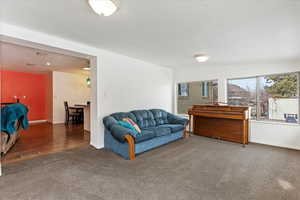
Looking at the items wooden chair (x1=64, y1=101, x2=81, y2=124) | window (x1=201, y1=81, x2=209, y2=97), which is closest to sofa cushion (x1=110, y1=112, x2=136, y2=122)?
window (x1=201, y1=81, x2=209, y2=97)

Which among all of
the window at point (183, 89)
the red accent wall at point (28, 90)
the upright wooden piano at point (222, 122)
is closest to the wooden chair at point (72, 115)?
the red accent wall at point (28, 90)

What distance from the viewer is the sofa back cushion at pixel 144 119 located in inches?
162

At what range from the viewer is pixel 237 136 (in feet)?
13.7

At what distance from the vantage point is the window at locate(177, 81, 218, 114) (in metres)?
5.14

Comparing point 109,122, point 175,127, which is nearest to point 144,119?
point 175,127

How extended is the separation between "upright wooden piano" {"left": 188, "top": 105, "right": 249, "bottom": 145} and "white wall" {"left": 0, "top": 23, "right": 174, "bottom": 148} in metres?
1.59

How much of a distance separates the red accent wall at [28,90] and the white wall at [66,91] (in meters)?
1.02

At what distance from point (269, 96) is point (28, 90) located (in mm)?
9222

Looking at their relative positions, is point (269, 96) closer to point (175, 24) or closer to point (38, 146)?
point (175, 24)

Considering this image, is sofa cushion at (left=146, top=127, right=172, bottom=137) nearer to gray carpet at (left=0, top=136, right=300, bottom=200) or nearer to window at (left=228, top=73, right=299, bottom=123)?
gray carpet at (left=0, top=136, right=300, bottom=200)

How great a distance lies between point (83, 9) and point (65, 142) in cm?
332

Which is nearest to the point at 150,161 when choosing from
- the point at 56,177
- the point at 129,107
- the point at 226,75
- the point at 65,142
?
the point at 56,177

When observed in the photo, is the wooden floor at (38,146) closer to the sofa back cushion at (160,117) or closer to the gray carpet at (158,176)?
the gray carpet at (158,176)

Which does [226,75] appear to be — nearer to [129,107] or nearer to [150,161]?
[129,107]
